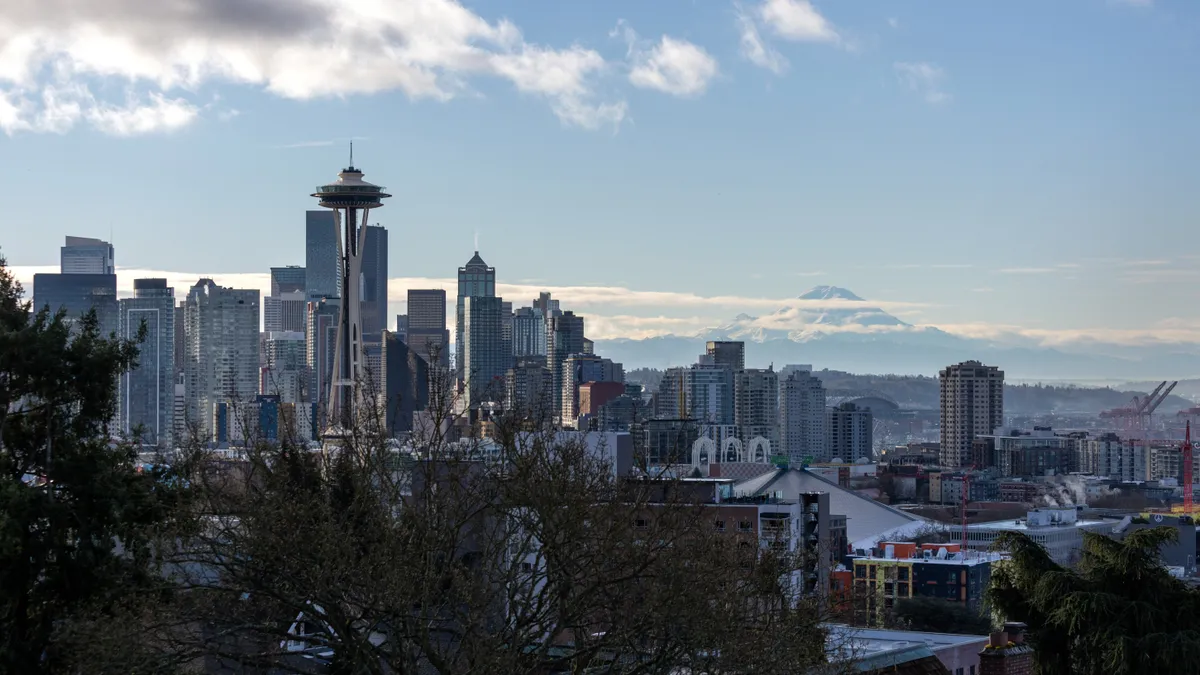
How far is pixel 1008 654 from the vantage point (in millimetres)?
17594

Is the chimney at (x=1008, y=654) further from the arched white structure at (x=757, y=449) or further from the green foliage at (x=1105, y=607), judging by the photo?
the arched white structure at (x=757, y=449)

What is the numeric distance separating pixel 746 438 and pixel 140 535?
176182 millimetres

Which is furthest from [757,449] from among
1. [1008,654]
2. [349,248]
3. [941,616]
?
[1008,654]

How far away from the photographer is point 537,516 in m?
13.1

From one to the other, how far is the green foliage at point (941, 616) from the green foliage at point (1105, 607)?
2858 cm

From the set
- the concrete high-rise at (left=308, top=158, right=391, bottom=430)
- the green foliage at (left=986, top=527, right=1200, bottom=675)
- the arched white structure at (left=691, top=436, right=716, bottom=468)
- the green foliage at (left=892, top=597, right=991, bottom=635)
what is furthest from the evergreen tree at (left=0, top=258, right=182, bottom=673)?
the arched white structure at (left=691, top=436, right=716, bottom=468)

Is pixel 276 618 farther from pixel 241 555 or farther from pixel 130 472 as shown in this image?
pixel 130 472

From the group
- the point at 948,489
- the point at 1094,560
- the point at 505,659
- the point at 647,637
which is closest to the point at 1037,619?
the point at 1094,560

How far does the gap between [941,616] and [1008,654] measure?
33.5 m

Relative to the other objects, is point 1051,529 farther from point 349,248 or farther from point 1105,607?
point 1105,607

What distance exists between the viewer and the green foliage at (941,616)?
48094mm

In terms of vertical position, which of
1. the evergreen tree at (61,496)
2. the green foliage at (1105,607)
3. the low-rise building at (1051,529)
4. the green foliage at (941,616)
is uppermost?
the evergreen tree at (61,496)

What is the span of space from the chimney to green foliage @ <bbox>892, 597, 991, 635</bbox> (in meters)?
28.9

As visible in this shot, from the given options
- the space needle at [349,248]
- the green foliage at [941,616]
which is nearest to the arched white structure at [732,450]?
the space needle at [349,248]
